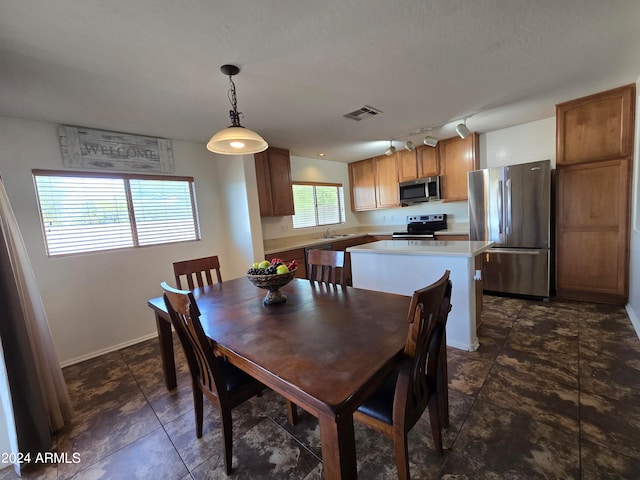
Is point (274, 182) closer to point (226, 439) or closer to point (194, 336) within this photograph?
point (194, 336)

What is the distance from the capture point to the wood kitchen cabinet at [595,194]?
2795 millimetres

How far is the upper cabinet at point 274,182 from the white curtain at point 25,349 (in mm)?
2363

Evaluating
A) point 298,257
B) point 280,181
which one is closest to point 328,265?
point 298,257

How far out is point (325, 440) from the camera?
86cm

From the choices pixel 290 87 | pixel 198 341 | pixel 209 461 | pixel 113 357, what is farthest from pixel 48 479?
pixel 290 87

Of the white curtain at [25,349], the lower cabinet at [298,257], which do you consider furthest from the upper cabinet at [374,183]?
the white curtain at [25,349]

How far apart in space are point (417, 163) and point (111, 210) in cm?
433

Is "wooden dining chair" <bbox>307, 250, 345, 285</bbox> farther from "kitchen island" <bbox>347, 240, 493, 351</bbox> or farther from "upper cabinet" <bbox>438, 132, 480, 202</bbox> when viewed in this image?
"upper cabinet" <bbox>438, 132, 480, 202</bbox>

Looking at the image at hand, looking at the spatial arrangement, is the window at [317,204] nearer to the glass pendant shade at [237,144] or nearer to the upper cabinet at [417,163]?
the upper cabinet at [417,163]

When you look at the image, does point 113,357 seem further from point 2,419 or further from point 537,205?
point 537,205

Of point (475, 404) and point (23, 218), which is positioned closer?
point (475, 404)

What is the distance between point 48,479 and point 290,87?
9.43ft

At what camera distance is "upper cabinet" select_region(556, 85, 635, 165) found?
2730mm

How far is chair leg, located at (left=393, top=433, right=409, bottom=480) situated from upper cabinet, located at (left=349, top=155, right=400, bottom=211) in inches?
166
